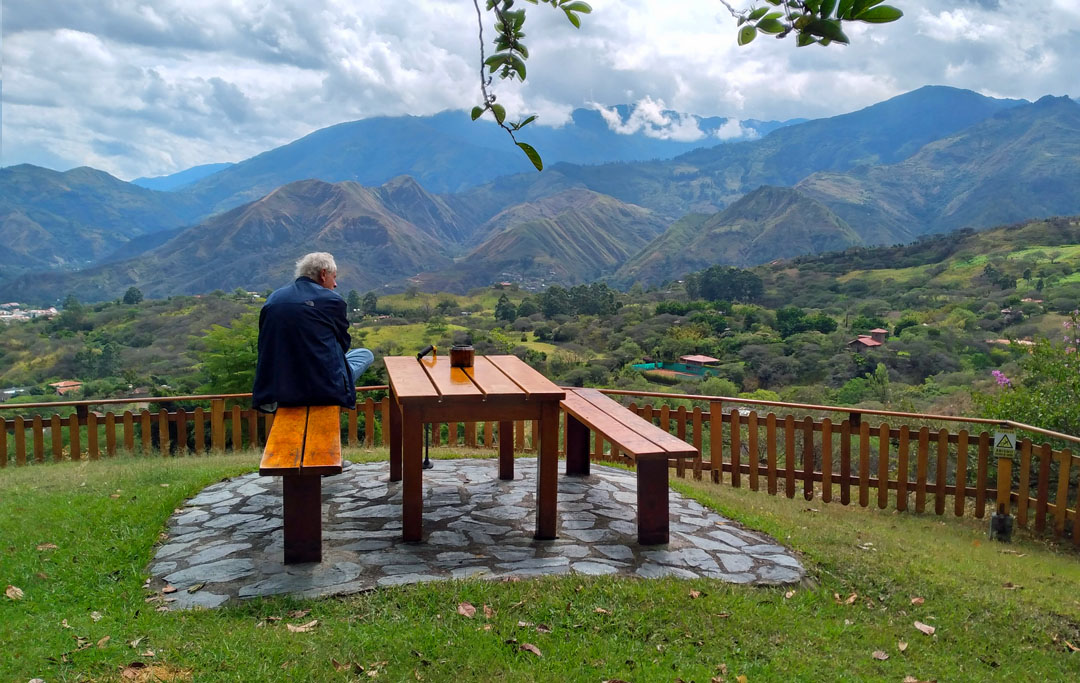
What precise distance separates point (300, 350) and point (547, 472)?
66.0 inches

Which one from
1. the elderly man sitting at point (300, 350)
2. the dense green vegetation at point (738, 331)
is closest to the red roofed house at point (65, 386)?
the dense green vegetation at point (738, 331)

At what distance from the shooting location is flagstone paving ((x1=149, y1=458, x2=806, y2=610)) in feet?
11.7

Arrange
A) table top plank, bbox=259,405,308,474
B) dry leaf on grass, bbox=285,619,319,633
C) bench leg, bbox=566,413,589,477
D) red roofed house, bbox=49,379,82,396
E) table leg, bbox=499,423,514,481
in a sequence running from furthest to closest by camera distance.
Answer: red roofed house, bbox=49,379,82,396 → bench leg, bbox=566,413,589,477 → table leg, bbox=499,423,514,481 → table top plank, bbox=259,405,308,474 → dry leaf on grass, bbox=285,619,319,633

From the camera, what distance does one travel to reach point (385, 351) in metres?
34.4

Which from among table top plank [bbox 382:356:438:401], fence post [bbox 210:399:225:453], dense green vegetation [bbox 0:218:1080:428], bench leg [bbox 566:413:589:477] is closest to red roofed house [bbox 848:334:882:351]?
dense green vegetation [bbox 0:218:1080:428]

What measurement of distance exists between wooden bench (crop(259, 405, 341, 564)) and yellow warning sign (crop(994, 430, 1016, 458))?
5.25 meters

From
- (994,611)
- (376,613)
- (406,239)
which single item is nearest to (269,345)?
(376,613)

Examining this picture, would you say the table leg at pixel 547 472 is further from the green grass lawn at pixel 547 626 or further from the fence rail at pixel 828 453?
the fence rail at pixel 828 453

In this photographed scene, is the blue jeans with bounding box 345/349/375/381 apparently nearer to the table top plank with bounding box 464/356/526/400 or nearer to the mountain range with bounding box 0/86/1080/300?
the table top plank with bounding box 464/356/526/400

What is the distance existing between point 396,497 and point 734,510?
7.57 ft

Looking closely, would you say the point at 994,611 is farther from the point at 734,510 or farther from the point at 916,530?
the point at 916,530

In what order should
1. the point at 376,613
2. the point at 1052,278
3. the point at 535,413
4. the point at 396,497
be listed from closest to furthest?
the point at 376,613
the point at 535,413
the point at 396,497
the point at 1052,278

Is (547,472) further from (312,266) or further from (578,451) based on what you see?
(312,266)

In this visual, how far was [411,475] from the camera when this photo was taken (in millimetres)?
3977
